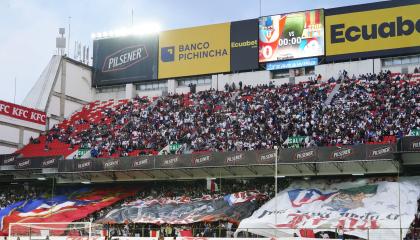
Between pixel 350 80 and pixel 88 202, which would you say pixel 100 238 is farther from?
pixel 350 80

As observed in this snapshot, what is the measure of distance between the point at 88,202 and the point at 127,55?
2683cm

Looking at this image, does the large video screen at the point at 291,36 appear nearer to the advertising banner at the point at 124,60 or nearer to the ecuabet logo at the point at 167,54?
the ecuabet logo at the point at 167,54

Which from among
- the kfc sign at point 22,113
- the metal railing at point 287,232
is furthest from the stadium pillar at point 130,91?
the metal railing at point 287,232

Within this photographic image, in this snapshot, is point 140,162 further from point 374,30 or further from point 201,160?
point 374,30

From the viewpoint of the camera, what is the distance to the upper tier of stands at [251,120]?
55938 mm

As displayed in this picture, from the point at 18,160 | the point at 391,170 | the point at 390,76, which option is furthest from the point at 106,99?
the point at 391,170

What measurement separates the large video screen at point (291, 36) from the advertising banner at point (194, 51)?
15.3ft

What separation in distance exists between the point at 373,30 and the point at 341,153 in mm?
23560

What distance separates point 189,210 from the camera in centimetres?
5203

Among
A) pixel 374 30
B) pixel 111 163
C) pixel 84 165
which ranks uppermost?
pixel 374 30

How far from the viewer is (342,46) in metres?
69.3

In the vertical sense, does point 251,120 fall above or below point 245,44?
below

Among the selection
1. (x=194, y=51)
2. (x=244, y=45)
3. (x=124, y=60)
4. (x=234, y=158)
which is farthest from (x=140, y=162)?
(x=124, y=60)

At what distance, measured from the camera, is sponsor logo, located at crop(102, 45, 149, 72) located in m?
80.6
